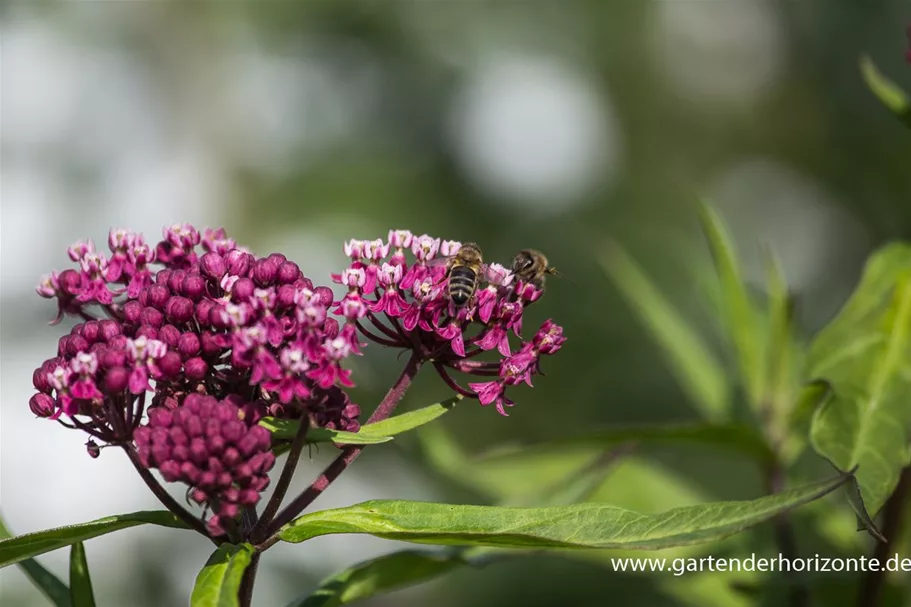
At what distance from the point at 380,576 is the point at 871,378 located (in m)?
1.24

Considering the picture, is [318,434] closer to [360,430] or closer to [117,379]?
[360,430]

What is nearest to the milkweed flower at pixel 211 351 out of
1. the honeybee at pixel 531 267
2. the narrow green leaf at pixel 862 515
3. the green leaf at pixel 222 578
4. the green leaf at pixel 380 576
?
the green leaf at pixel 222 578

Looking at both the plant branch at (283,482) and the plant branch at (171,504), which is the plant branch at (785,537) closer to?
the plant branch at (283,482)

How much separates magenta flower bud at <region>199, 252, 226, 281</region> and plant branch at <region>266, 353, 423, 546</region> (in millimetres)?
415

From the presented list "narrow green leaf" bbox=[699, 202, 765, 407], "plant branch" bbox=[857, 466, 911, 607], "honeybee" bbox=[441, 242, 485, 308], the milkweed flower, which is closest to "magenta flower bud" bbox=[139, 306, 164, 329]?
the milkweed flower

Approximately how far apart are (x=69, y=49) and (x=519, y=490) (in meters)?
4.74

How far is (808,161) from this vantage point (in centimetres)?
728

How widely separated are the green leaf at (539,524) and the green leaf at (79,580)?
483 millimetres

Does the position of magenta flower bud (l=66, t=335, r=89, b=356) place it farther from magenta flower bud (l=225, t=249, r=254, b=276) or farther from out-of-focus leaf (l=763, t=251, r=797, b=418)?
out-of-focus leaf (l=763, t=251, r=797, b=418)

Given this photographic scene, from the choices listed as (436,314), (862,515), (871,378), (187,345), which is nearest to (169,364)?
(187,345)

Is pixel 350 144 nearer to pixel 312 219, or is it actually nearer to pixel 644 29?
pixel 312 219

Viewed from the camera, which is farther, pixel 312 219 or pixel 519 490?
pixel 312 219

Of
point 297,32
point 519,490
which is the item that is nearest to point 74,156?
point 297,32

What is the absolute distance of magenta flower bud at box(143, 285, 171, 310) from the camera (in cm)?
185
